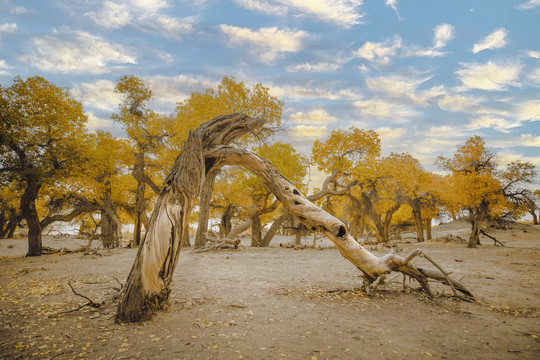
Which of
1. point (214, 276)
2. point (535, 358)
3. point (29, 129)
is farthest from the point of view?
point (29, 129)

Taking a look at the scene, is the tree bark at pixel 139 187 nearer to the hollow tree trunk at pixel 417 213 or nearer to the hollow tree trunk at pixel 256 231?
the hollow tree trunk at pixel 256 231

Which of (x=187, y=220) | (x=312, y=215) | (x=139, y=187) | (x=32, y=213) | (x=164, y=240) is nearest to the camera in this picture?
(x=164, y=240)

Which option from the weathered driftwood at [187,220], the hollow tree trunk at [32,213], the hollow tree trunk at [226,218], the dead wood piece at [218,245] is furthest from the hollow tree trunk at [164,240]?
the hollow tree trunk at [226,218]

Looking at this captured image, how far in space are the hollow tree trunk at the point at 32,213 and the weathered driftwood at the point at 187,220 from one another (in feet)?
40.9

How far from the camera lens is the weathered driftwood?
165 inches

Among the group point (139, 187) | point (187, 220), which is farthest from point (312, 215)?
point (139, 187)

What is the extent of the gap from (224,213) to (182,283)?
1899cm

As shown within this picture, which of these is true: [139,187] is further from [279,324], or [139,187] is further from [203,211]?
[279,324]

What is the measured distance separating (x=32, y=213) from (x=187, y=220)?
14.2 metres

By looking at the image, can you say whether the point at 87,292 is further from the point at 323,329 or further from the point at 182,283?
the point at 323,329

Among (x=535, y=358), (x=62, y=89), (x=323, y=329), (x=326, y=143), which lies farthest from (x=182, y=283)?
(x=326, y=143)

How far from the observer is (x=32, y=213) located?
14.1m

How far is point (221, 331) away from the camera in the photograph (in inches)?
150

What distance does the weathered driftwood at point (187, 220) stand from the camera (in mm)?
4188
